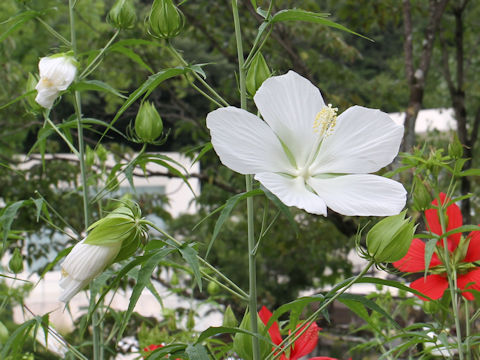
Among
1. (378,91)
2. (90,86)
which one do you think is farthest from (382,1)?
(90,86)

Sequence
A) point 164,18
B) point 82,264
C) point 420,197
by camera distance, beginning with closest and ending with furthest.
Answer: point 82,264 < point 164,18 < point 420,197

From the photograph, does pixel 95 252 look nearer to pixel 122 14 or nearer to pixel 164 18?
pixel 164 18

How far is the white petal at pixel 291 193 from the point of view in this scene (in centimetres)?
36

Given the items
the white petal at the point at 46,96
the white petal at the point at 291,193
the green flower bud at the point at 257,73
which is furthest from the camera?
the white petal at the point at 46,96

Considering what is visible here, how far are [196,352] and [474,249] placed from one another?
371 millimetres

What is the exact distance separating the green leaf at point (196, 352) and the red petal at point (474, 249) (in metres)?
0.36

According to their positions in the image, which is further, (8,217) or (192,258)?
(8,217)

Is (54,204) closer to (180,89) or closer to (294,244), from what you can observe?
(180,89)

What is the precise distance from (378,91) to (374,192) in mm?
2686

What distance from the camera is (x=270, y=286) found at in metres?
3.59

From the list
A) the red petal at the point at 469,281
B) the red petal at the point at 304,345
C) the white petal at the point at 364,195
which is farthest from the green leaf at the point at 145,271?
the red petal at the point at 469,281

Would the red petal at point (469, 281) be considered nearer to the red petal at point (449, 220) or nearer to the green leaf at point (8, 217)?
the red petal at point (449, 220)

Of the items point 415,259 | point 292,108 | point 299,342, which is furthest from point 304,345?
point 292,108

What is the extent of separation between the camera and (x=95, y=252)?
1.26 feet
